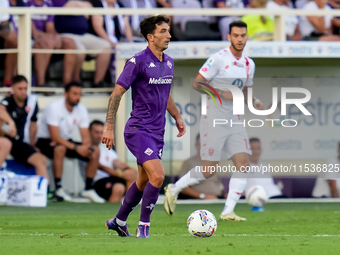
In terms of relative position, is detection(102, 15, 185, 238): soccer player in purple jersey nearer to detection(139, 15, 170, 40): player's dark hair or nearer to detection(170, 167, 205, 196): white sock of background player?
detection(139, 15, 170, 40): player's dark hair

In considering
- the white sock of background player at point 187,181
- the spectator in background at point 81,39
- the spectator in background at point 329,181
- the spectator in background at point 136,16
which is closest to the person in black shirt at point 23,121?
the spectator in background at point 81,39

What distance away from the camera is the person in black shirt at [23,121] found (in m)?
12.3

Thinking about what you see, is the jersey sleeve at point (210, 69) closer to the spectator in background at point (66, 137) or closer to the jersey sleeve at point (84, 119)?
the spectator in background at point (66, 137)

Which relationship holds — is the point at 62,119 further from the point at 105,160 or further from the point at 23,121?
the point at 105,160

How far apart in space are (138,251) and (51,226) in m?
3.30

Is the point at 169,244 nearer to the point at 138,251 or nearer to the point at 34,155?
the point at 138,251

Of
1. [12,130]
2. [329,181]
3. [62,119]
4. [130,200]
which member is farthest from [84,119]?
[130,200]

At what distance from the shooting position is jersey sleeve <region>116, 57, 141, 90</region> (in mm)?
6609

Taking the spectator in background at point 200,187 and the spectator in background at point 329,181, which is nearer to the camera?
the spectator in background at point 200,187

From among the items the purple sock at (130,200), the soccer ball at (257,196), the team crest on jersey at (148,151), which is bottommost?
the soccer ball at (257,196)

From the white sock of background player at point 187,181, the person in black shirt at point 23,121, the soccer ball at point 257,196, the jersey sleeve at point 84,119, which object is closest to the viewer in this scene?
the white sock of background player at point 187,181

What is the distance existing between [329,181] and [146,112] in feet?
25.9

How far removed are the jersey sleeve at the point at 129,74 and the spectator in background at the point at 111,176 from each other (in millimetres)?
6222

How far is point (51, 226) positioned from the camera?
8.62 meters
